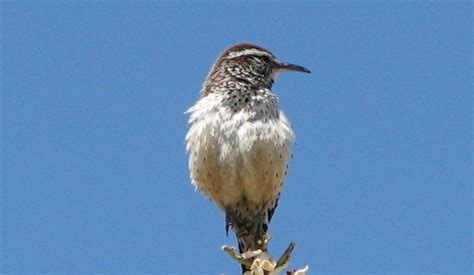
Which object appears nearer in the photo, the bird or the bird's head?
the bird

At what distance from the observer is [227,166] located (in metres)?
6.25

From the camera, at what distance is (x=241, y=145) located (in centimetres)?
616

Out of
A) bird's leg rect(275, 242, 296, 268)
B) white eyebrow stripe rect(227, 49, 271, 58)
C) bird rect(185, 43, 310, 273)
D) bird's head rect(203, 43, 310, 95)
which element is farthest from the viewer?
white eyebrow stripe rect(227, 49, 271, 58)

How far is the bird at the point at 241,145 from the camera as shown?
6.19m

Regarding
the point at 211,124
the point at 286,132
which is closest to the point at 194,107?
the point at 211,124

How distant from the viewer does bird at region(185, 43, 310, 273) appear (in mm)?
6191

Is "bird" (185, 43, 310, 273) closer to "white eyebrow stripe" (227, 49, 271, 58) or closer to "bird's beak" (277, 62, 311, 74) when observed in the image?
"white eyebrow stripe" (227, 49, 271, 58)

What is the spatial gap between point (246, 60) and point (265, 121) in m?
0.82

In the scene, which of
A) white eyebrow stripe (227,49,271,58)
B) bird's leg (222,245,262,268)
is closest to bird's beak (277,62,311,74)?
white eyebrow stripe (227,49,271,58)

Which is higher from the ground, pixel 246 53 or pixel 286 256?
pixel 246 53

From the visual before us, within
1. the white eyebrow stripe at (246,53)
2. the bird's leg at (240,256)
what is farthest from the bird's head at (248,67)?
the bird's leg at (240,256)

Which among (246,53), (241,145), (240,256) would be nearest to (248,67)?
(246,53)

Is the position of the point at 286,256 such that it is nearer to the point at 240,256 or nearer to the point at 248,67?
the point at 240,256

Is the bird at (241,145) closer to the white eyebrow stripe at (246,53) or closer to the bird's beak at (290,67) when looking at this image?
the white eyebrow stripe at (246,53)
